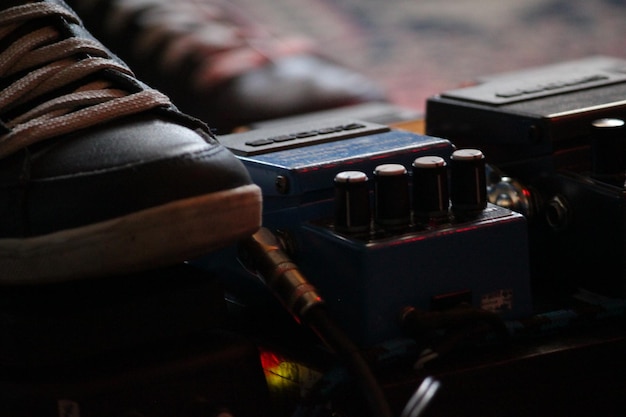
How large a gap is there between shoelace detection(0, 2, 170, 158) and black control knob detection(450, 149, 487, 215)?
0.23m

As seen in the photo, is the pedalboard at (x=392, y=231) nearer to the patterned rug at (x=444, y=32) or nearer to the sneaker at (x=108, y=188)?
the sneaker at (x=108, y=188)

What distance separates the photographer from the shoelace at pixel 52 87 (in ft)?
2.28

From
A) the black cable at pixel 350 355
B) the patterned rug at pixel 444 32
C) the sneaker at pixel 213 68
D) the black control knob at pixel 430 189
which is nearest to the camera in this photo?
the black cable at pixel 350 355

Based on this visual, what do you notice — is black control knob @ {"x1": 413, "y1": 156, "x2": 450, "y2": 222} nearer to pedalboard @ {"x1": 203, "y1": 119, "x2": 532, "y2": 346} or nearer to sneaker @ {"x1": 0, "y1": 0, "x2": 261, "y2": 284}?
pedalboard @ {"x1": 203, "y1": 119, "x2": 532, "y2": 346}

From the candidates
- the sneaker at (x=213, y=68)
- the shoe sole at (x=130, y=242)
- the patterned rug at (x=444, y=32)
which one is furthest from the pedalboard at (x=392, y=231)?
the patterned rug at (x=444, y=32)

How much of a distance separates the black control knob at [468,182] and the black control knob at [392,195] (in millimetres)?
47

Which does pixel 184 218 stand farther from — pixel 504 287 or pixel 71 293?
pixel 504 287

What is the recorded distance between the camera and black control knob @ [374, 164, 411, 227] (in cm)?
72

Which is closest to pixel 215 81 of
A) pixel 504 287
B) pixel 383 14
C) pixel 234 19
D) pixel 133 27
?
pixel 133 27

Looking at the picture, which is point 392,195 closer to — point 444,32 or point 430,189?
point 430,189

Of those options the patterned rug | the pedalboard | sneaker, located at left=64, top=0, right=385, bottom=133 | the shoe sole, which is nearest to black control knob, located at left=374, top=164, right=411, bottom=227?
the pedalboard

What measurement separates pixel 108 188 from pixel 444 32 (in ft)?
5.96

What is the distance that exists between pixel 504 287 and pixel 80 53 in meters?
0.38

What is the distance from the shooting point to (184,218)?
640mm
